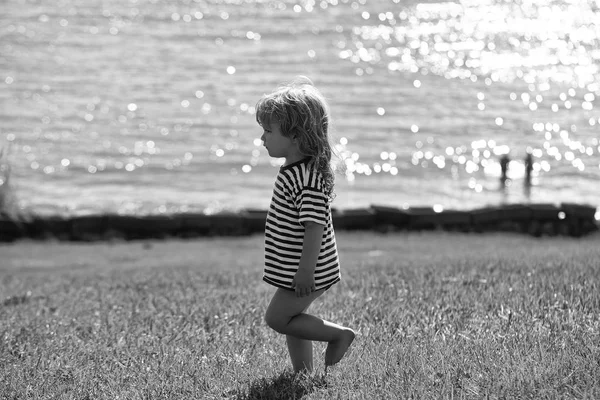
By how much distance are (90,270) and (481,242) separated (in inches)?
211

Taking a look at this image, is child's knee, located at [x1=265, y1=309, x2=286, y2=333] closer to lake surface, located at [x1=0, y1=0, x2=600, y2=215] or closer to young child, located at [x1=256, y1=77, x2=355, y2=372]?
young child, located at [x1=256, y1=77, x2=355, y2=372]

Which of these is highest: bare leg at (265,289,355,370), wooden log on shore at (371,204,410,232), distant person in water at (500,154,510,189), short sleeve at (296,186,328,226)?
short sleeve at (296,186,328,226)

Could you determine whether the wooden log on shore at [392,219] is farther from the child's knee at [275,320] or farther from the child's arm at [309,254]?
the child's arm at [309,254]

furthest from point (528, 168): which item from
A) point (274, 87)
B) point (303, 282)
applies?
point (303, 282)

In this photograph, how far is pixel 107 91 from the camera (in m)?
26.8

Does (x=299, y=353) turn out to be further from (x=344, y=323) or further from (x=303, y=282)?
(x=344, y=323)

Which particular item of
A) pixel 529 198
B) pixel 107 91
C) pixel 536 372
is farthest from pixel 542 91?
pixel 536 372

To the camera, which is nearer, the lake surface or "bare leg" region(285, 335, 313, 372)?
"bare leg" region(285, 335, 313, 372)

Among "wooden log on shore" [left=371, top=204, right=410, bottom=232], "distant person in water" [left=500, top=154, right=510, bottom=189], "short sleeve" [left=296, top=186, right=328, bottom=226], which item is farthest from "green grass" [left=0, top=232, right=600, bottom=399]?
"distant person in water" [left=500, top=154, right=510, bottom=189]

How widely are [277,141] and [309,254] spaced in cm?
61

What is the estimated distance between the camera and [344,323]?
6348 mm

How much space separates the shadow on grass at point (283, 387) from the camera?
4.75 metres

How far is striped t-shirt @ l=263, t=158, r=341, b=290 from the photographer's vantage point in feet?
15.9

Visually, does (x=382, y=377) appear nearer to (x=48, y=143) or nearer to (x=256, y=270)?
(x=256, y=270)
